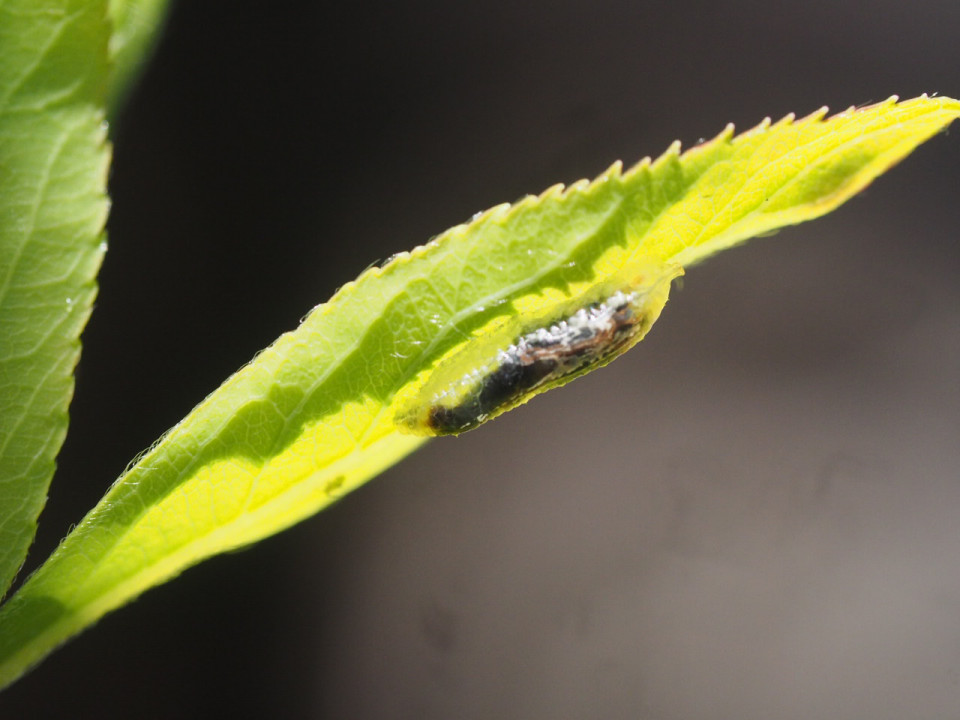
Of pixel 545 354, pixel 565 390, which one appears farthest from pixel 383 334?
pixel 565 390

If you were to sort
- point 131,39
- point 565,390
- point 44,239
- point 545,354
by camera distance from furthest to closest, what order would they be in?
point 565,390 → point 131,39 → point 545,354 → point 44,239

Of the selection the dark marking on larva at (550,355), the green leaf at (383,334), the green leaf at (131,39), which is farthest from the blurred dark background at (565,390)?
the green leaf at (383,334)

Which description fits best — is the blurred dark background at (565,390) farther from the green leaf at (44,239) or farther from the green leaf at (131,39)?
the green leaf at (44,239)

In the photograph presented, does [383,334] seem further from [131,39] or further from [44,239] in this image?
[131,39]

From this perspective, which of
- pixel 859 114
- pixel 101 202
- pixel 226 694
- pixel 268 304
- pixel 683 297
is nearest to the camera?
pixel 101 202

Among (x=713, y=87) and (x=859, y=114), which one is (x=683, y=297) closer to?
(x=713, y=87)

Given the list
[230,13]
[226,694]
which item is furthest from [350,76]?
[226,694]

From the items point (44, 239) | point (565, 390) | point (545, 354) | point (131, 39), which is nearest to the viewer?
point (44, 239)
